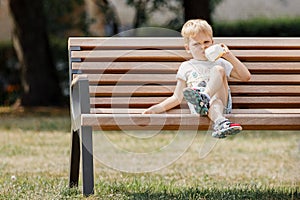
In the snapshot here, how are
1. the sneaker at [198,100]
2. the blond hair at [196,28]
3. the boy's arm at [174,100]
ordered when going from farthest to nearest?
the boy's arm at [174,100] → the blond hair at [196,28] → the sneaker at [198,100]

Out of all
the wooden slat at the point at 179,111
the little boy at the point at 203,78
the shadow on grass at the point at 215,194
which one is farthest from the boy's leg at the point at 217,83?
the shadow on grass at the point at 215,194

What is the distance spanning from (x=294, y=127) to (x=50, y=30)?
1268cm

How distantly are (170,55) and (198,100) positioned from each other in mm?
767

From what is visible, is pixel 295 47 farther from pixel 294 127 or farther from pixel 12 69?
pixel 12 69

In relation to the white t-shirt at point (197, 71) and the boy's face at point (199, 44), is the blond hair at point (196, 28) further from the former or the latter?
the white t-shirt at point (197, 71)

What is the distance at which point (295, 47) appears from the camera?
16.8ft

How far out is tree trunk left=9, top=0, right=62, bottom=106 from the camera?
13.2 m

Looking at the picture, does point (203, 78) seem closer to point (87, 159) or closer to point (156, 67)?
point (156, 67)

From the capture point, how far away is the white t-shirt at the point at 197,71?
4.66 meters

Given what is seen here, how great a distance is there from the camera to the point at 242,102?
16.3 ft

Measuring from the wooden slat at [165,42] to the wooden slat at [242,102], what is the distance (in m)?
0.37

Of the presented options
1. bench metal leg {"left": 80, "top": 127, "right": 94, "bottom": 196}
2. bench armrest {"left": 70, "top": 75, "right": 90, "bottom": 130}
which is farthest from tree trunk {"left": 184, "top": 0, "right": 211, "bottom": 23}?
bench metal leg {"left": 80, "top": 127, "right": 94, "bottom": 196}

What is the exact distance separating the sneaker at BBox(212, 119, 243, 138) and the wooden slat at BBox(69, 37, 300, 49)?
0.93 m

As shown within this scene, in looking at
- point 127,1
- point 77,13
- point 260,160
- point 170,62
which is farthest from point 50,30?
point 170,62
